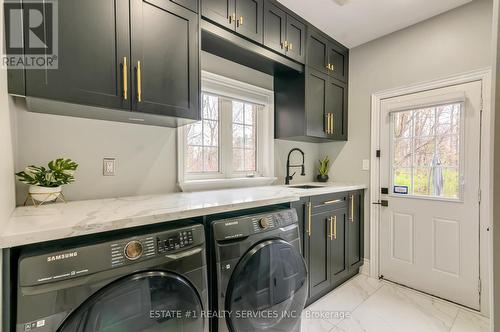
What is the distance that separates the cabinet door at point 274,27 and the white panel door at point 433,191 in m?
1.35

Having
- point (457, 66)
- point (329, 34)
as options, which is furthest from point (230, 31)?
point (457, 66)

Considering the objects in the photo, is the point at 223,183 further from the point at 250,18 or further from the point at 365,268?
the point at 365,268

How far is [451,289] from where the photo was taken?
2.08 metres

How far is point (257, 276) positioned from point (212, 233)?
361 millimetres

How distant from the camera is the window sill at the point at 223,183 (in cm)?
187

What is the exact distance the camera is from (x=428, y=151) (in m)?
2.23

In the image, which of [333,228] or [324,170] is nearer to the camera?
[333,228]

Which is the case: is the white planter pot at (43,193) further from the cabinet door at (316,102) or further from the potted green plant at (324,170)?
the potted green plant at (324,170)

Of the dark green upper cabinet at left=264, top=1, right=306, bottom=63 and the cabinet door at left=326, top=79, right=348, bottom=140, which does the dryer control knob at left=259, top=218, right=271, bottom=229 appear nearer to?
the dark green upper cabinet at left=264, top=1, right=306, bottom=63

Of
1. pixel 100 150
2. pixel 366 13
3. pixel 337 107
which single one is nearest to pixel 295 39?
pixel 366 13

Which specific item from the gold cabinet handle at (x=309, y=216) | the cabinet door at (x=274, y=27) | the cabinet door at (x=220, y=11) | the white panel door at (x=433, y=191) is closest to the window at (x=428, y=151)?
the white panel door at (x=433, y=191)

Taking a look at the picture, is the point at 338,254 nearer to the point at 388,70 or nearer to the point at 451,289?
the point at 451,289

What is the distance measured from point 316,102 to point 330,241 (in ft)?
4.61

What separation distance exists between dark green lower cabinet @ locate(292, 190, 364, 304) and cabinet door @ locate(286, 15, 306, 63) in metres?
1.34
